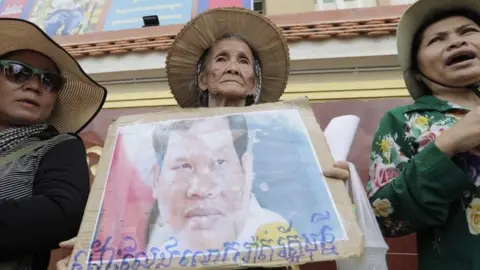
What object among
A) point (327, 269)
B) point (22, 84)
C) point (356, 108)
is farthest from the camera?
point (356, 108)

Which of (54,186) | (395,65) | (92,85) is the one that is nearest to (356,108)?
(395,65)

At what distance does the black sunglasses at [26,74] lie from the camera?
1608 millimetres

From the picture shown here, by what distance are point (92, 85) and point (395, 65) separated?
6.91ft

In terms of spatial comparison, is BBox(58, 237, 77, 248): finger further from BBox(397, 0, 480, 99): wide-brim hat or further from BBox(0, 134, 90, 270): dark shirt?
BBox(397, 0, 480, 99): wide-brim hat

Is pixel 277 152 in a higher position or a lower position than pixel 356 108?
higher

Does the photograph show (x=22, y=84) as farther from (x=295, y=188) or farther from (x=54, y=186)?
(x=295, y=188)

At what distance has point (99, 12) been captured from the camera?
4.95m

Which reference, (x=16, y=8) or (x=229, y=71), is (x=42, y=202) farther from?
(x=16, y=8)

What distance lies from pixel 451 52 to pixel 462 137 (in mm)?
408

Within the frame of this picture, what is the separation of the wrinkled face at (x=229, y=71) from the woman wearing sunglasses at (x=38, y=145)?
0.44 metres

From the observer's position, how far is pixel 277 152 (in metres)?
1.30

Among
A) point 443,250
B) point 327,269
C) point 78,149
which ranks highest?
point 78,149

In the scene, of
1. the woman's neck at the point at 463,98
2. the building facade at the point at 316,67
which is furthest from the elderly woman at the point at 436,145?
the building facade at the point at 316,67

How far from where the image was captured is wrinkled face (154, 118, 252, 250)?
1155mm
